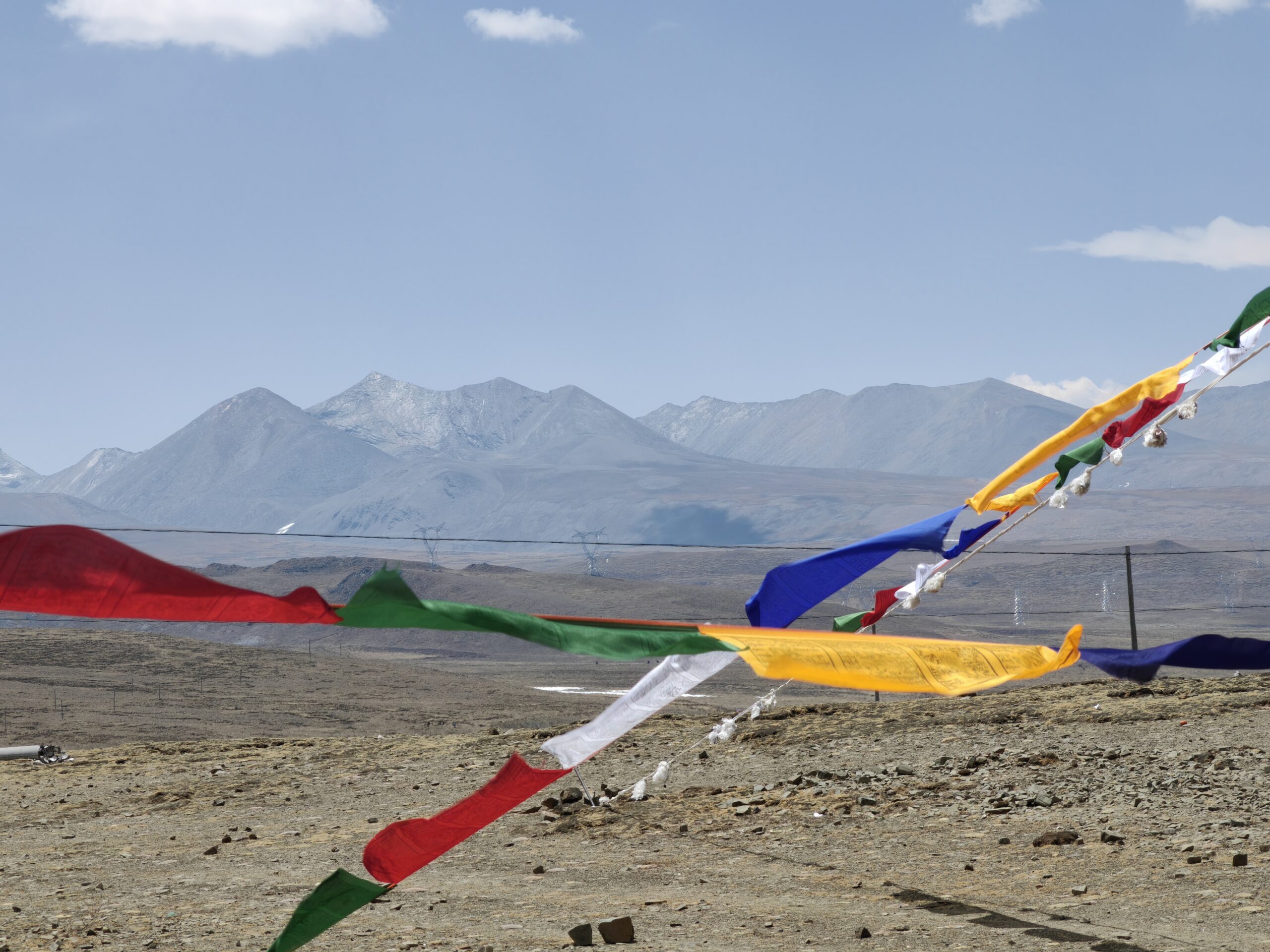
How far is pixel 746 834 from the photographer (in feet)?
32.6

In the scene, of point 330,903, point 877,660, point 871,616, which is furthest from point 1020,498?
point 330,903

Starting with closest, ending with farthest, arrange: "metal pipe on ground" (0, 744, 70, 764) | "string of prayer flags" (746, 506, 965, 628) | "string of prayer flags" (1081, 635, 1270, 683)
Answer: "string of prayer flags" (1081, 635, 1270, 683), "string of prayer flags" (746, 506, 965, 628), "metal pipe on ground" (0, 744, 70, 764)

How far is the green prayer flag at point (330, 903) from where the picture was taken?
485cm

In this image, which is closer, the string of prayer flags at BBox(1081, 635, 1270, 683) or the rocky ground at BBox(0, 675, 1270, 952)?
the string of prayer flags at BBox(1081, 635, 1270, 683)

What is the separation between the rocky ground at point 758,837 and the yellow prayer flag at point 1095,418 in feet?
7.91

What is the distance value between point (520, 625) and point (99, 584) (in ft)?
4.57

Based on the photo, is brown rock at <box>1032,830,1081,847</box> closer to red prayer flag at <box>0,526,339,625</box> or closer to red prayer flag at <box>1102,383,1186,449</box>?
red prayer flag at <box>1102,383,1186,449</box>

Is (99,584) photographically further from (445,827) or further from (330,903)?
(445,827)

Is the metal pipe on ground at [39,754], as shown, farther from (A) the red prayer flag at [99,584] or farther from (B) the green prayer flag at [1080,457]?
(B) the green prayer flag at [1080,457]

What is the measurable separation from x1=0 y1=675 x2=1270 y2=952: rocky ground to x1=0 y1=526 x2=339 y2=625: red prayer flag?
346 cm

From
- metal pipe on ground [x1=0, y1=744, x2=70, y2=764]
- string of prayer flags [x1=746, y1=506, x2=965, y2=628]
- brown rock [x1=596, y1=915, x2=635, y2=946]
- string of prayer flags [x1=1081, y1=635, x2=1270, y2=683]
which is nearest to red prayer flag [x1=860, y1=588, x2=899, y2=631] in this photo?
string of prayer flags [x1=746, y1=506, x2=965, y2=628]

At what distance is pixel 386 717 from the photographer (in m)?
33.7

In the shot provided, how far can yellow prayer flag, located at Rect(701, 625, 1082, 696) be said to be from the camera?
4684 millimetres

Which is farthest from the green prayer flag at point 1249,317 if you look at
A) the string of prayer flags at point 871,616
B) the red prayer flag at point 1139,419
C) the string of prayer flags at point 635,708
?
the string of prayer flags at point 635,708
